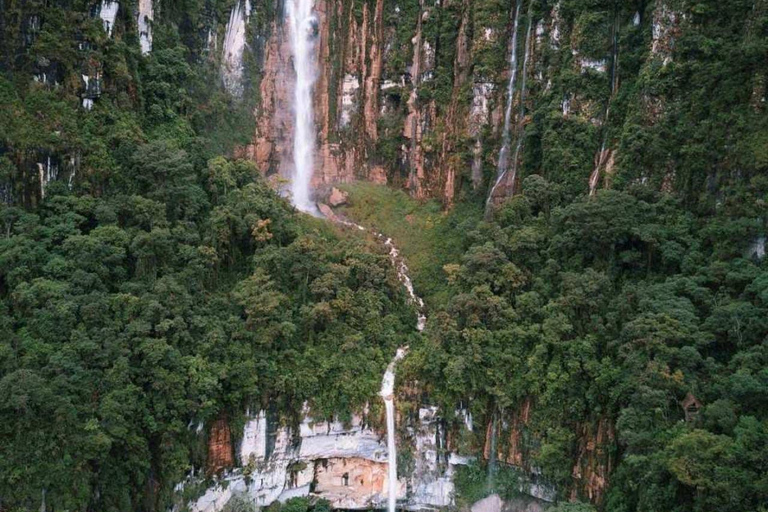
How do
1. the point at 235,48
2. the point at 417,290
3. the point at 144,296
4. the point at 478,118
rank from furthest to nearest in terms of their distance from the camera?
1. the point at 235,48
2. the point at 478,118
3. the point at 417,290
4. the point at 144,296

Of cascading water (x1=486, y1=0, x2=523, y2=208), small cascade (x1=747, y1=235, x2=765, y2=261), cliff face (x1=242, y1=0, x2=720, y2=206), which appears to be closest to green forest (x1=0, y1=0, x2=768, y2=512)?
small cascade (x1=747, y1=235, x2=765, y2=261)

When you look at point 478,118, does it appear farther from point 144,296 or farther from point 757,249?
point 144,296

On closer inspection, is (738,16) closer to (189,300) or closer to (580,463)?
(580,463)

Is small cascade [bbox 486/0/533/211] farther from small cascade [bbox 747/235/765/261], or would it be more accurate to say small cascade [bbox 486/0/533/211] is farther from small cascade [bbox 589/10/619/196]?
small cascade [bbox 747/235/765/261]

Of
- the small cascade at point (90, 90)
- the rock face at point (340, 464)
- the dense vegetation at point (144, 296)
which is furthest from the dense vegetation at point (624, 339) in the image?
the small cascade at point (90, 90)

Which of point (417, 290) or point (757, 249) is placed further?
point (417, 290)

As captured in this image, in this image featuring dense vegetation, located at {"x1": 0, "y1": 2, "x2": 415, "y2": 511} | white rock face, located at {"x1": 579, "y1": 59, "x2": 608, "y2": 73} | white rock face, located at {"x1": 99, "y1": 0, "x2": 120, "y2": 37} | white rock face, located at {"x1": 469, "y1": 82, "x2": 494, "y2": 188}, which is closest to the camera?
dense vegetation, located at {"x1": 0, "y1": 2, "x2": 415, "y2": 511}

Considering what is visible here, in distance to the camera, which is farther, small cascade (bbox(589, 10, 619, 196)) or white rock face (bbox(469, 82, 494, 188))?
white rock face (bbox(469, 82, 494, 188))

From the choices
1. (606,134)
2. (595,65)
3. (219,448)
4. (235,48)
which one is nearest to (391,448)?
(219,448)
